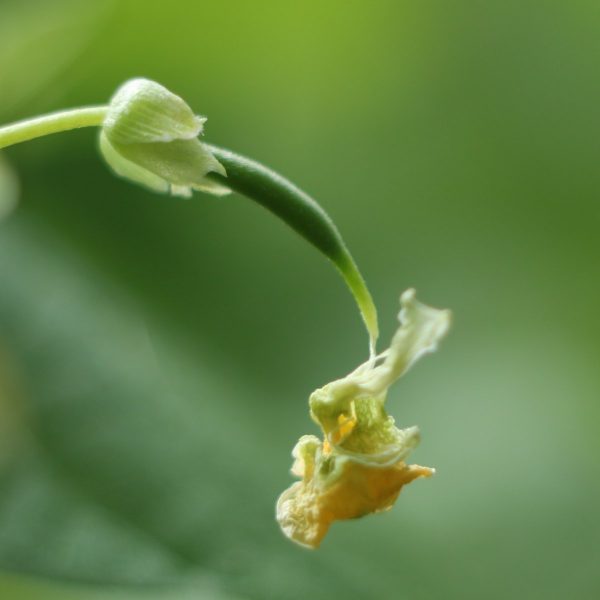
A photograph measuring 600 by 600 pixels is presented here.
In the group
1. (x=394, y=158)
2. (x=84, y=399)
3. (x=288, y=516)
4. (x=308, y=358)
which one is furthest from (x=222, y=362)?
(x=288, y=516)

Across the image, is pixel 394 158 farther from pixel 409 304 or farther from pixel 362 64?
pixel 409 304

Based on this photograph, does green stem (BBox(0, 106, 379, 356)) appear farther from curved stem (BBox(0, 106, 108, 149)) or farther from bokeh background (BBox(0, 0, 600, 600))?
bokeh background (BBox(0, 0, 600, 600))

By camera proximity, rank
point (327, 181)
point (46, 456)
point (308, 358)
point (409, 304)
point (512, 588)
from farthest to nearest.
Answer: point (327, 181) → point (308, 358) → point (512, 588) → point (46, 456) → point (409, 304)

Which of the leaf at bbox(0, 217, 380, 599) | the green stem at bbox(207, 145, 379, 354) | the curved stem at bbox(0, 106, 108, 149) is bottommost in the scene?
the green stem at bbox(207, 145, 379, 354)

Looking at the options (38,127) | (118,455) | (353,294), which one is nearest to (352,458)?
(353,294)

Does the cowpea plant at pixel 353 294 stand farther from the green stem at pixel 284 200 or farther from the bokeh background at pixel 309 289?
the bokeh background at pixel 309 289

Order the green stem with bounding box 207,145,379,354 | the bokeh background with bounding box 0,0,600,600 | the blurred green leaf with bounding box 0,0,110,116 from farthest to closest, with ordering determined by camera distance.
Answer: the blurred green leaf with bounding box 0,0,110,116 → the bokeh background with bounding box 0,0,600,600 → the green stem with bounding box 207,145,379,354

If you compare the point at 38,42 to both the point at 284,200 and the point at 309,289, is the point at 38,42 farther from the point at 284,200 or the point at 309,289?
the point at 284,200

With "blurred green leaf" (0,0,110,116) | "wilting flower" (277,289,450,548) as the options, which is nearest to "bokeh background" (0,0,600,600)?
"blurred green leaf" (0,0,110,116)
